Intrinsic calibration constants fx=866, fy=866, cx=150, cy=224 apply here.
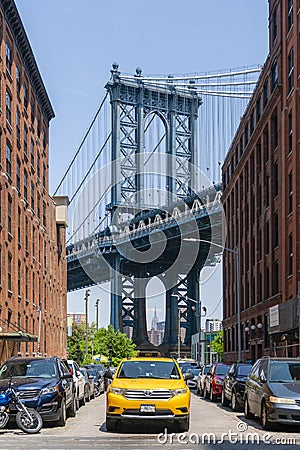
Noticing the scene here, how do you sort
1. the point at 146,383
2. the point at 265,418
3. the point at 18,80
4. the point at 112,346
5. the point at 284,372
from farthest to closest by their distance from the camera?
the point at 112,346 < the point at 18,80 < the point at 284,372 < the point at 265,418 < the point at 146,383

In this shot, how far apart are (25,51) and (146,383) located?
132 ft

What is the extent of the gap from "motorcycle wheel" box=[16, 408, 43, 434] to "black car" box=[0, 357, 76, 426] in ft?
3.02

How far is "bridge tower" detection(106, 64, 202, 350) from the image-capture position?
99.1 metres

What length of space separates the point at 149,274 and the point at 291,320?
6707 centimetres

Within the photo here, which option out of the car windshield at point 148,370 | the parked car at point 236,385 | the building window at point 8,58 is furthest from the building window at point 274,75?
the car windshield at point 148,370

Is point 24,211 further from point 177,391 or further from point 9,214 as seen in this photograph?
point 177,391

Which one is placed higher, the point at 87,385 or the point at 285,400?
the point at 285,400

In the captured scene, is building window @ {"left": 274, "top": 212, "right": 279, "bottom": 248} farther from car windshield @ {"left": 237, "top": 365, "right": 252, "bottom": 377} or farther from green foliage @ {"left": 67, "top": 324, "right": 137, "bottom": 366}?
green foliage @ {"left": 67, "top": 324, "right": 137, "bottom": 366}

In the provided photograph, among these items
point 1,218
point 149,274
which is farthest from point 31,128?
point 149,274

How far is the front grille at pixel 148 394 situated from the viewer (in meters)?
17.4

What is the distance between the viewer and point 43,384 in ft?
62.4

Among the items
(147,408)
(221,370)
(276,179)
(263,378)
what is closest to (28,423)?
(147,408)

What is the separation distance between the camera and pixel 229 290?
247 feet

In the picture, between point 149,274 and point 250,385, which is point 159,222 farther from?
point 250,385
